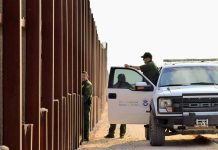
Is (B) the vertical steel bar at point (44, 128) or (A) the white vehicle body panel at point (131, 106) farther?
(A) the white vehicle body panel at point (131, 106)

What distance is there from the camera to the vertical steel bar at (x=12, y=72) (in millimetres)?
7219

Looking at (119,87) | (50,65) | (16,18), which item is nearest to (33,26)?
(16,18)

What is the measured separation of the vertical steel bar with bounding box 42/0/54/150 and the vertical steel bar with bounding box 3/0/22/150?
3.11m

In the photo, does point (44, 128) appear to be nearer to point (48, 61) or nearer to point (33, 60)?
point (48, 61)

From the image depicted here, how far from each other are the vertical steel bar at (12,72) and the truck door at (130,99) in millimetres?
8904

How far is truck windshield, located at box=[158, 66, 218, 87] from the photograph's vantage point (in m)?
16.0

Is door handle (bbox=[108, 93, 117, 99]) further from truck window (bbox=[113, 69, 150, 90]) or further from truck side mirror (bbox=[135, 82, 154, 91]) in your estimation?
truck side mirror (bbox=[135, 82, 154, 91])

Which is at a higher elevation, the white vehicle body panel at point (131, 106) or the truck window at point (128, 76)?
the truck window at point (128, 76)

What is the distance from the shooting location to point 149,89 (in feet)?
52.9

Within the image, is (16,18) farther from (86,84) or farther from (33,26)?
(86,84)

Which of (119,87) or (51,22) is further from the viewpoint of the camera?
(119,87)

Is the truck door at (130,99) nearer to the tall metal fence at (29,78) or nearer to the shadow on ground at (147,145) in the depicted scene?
the shadow on ground at (147,145)

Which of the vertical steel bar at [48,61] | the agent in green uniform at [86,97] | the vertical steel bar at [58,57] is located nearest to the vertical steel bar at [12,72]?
the vertical steel bar at [48,61]

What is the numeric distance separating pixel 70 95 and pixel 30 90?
5897 millimetres
